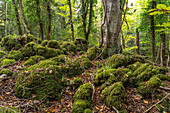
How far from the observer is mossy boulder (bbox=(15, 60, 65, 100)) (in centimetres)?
256

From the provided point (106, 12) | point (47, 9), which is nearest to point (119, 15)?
point (106, 12)

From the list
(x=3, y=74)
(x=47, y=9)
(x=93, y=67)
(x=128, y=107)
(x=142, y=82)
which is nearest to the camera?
(x=128, y=107)

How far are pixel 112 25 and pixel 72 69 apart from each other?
2.65 metres

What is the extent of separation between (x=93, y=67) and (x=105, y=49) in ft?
3.94

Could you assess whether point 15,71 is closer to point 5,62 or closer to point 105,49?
point 5,62

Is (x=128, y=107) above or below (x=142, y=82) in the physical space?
below

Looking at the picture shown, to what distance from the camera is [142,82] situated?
8.76 feet

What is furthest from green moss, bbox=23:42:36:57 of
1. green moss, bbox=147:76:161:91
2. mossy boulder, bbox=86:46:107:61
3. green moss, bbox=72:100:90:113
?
green moss, bbox=147:76:161:91

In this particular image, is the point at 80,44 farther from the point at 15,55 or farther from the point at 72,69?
the point at 15,55

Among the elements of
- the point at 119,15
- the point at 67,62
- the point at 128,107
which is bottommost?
the point at 128,107

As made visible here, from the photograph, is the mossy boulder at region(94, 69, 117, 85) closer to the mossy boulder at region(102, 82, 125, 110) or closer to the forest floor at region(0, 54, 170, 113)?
the forest floor at region(0, 54, 170, 113)

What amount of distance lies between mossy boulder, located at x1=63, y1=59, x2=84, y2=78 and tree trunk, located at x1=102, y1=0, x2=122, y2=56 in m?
1.78

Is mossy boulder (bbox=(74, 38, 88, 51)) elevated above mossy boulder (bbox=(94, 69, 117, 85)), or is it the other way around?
mossy boulder (bbox=(74, 38, 88, 51))

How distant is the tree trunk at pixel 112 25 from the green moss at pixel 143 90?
228 centimetres
